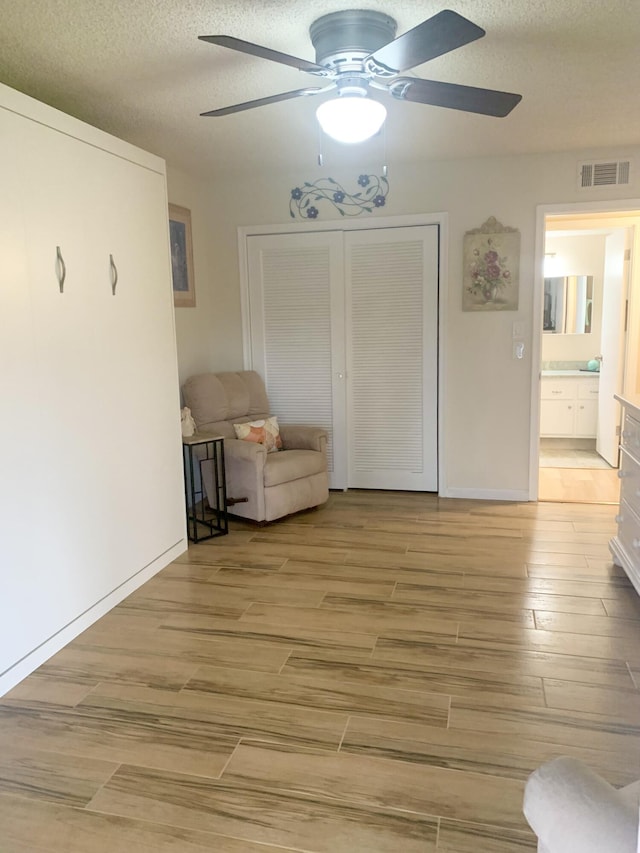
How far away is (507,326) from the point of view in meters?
4.54

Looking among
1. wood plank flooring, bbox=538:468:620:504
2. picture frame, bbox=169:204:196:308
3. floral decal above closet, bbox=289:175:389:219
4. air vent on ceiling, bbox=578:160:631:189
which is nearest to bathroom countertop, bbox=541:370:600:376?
wood plank flooring, bbox=538:468:620:504

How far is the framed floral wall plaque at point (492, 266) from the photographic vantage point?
14.6ft

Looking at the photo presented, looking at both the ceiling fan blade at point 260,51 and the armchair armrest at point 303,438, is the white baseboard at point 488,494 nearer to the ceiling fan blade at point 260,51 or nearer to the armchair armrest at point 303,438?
the armchair armrest at point 303,438

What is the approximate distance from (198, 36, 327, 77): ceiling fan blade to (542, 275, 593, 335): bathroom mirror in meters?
5.15

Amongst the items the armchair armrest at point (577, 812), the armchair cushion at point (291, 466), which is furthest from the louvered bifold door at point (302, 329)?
the armchair armrest at point (577, 812)

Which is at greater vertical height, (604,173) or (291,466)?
(604,173)

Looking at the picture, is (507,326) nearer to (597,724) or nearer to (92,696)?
(597,724)

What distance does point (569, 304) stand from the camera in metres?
6.83

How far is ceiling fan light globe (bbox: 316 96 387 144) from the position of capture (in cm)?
248

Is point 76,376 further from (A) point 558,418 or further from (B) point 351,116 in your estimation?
(A) point 558,418

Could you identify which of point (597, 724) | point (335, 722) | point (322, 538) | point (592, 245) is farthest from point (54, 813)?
point (592, 245)

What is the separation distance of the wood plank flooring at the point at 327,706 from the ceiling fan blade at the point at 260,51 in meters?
2.25

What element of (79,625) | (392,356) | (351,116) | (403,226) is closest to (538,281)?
(403,226)

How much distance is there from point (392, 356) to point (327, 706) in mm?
3017
